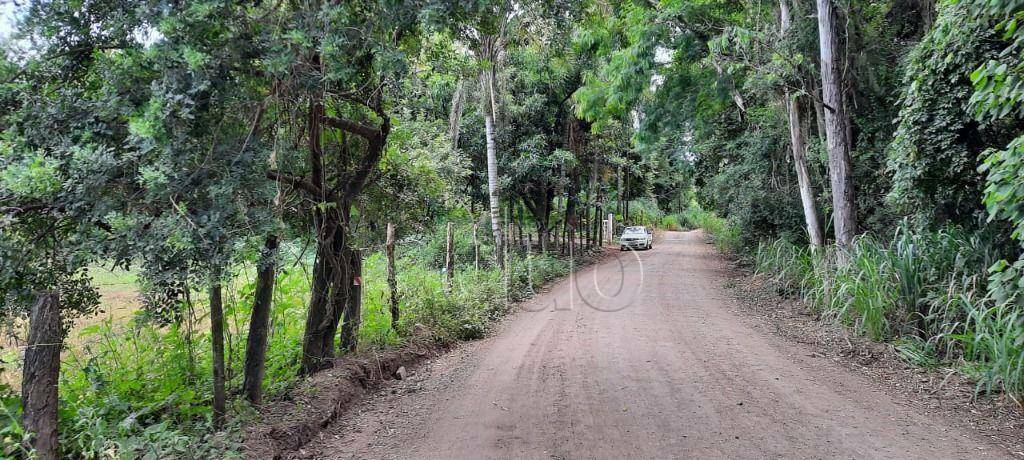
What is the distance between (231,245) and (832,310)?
8543 millimetres

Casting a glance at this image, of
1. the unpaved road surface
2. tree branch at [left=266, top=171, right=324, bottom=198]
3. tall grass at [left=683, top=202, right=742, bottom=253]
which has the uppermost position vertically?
tree branch at [left=266, top=171, right=324, bottom=198]

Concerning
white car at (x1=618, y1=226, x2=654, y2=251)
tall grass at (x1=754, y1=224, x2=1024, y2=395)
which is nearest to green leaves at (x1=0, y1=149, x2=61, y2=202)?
tall grass at (x1=754, y1=224, x2=1024, y2=395)

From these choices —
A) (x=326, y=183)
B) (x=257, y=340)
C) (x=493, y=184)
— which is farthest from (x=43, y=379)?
(x=493, y=184)

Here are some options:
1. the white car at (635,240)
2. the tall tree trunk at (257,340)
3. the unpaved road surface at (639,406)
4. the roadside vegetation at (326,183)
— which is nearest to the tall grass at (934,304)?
the roadside vegetation at (326,183)

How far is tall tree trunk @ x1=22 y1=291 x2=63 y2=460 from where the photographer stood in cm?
354

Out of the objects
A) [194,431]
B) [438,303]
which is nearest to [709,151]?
[438,303]

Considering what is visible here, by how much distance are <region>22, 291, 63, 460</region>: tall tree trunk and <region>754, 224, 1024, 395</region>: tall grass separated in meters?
7.44

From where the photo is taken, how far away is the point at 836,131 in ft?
32.7

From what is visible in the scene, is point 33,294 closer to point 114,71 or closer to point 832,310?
point 114,71

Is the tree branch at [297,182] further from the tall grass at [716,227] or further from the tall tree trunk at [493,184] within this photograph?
the tall grass at [716,227]

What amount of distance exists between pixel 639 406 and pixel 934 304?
4285 mm

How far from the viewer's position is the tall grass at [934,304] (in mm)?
5469

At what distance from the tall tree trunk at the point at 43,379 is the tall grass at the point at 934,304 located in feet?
24.4

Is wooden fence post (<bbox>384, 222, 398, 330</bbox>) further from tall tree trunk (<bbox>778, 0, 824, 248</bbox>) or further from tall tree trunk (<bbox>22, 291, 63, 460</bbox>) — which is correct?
tall tree trunk (<bbox>778, 0, 824, 248</bbox>)
